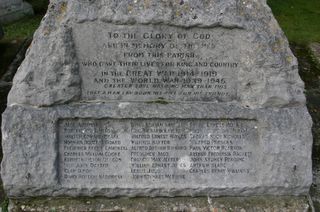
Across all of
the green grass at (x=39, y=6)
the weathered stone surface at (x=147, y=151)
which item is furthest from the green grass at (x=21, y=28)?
the weathered stone surface at (x=147, y=151)

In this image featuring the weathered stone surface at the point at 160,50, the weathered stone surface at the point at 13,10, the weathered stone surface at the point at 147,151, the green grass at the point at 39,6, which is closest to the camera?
the weathered stone surface at the point at 160,50

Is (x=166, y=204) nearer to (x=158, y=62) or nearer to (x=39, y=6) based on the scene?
(x=158, y=62)

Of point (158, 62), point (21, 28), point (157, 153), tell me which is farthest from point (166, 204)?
point (21, 28)

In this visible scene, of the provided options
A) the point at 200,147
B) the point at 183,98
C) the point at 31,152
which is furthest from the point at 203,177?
the point at 31,152

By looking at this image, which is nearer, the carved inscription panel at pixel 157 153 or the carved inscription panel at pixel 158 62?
the carved inscription panel at pixel 158 62

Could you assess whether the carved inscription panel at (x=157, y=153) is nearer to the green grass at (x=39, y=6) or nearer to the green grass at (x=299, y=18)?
the green grass at (x=299, y=18)

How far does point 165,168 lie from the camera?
3406mm

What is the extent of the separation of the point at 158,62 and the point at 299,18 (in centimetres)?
591

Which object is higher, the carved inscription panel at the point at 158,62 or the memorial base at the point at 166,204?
the carved inscription panel at the point at 158,62

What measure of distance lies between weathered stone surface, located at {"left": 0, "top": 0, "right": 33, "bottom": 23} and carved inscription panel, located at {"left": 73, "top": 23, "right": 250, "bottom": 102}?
5365mm

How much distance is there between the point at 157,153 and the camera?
339 centimetres

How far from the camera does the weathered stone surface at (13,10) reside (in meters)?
8.06

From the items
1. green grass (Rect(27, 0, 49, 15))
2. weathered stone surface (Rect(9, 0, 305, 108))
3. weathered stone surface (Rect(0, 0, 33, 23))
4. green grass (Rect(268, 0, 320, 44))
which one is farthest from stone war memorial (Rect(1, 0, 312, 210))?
green grass (Rect(27, 0, 49, 15))

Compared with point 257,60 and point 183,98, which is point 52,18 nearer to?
point 183,98
